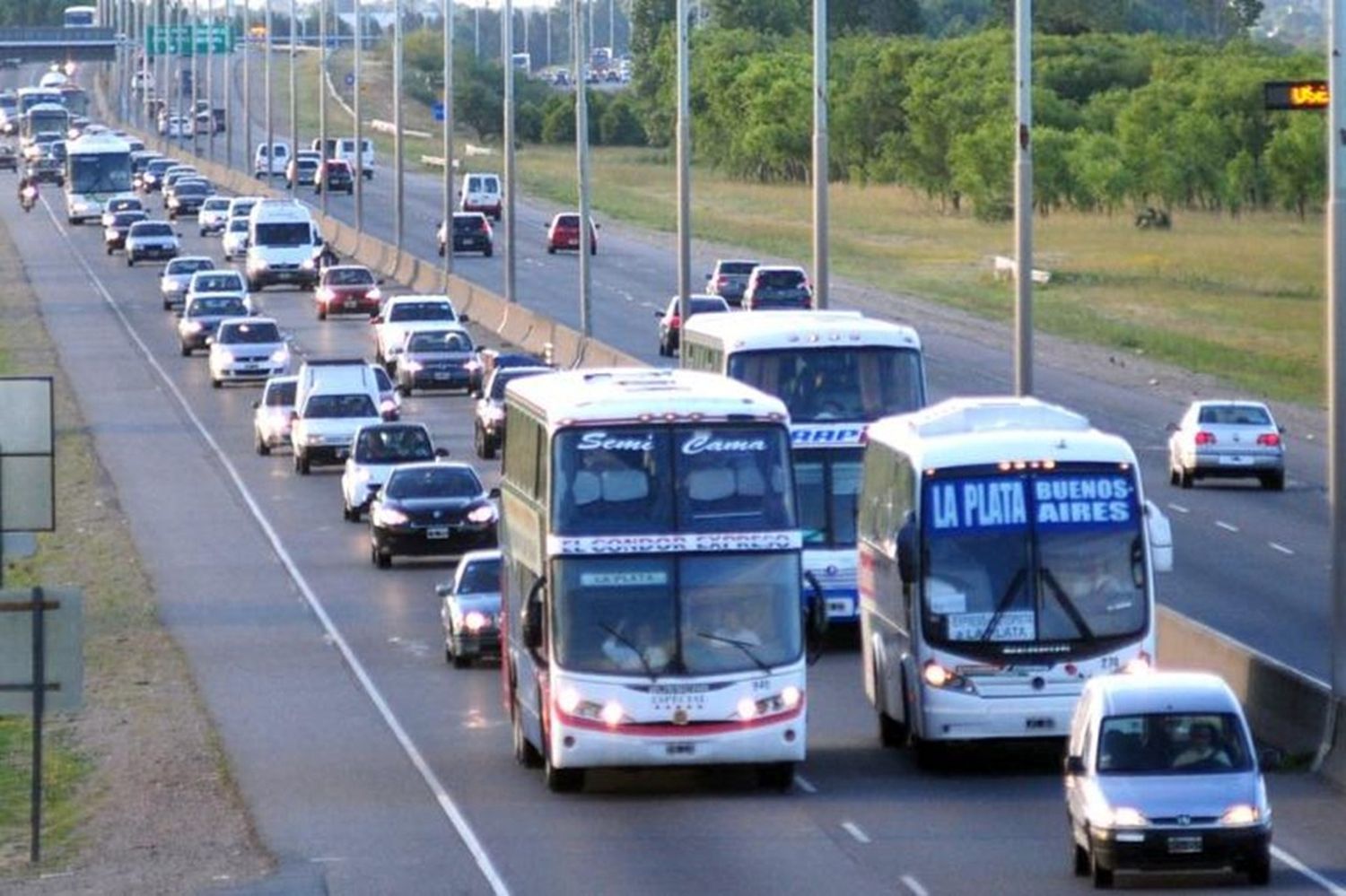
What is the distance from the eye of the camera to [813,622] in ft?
85.0

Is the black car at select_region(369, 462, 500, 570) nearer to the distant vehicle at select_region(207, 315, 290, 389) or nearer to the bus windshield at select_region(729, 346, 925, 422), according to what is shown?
the bus windshield at select_region(729, 346, 925, 422)

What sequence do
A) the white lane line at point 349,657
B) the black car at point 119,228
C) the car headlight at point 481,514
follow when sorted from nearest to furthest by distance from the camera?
the white lane line at point 349,657 → the car headlight at point 481,514 → the black car at point 119,228

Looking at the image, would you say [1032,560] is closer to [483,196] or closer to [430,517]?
[430,517]

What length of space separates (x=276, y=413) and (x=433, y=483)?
48.7 ft

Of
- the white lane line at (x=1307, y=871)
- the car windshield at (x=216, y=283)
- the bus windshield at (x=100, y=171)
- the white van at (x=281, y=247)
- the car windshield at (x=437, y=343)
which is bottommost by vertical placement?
the white lane line at (x=1307, y=871)

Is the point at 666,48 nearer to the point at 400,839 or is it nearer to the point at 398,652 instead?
the point at 398,652

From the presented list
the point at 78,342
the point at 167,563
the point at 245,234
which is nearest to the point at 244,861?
the point at 167,563

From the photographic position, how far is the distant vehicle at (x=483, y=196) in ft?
407

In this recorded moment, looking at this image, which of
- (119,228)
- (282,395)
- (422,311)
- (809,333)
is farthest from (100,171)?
(809,333)

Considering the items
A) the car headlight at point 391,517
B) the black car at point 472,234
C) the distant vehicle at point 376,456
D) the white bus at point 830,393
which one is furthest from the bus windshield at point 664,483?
the black car at point 472,234

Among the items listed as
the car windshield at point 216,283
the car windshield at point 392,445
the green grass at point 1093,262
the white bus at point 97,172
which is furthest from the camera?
the white bus at point 97,172

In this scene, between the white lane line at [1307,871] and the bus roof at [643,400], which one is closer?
the white lane line at [1307,871]

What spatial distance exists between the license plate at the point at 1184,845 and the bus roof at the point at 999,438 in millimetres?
6605

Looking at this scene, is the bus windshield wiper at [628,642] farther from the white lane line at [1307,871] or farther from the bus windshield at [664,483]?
the white lane line at [1307,871]
